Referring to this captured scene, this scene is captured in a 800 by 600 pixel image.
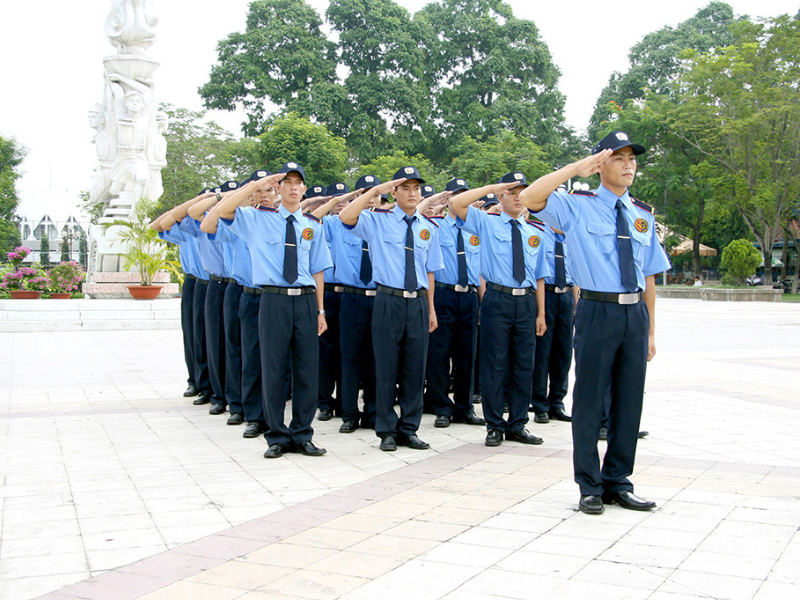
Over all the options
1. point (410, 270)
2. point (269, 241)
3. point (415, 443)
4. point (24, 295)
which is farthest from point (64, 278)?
point (415, 443)

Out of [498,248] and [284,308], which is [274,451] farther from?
[498,248]

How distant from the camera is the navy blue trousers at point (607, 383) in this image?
3.97 meters

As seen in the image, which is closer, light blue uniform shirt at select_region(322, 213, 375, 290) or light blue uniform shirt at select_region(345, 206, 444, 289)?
light blue uniform shirt at select_region(345, 206, 444, 289)

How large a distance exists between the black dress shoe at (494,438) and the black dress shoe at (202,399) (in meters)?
3.28

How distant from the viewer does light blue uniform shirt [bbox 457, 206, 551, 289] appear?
18.6 feet

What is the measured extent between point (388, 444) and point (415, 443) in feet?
0.72

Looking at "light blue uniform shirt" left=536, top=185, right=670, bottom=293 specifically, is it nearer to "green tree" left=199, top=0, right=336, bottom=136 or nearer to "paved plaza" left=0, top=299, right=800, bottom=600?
"paved plaza" left=0, top=299, right=800, bottom=600

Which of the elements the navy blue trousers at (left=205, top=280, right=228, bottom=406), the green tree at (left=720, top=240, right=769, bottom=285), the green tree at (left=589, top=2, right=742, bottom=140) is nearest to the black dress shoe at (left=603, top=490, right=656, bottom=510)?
the navy blue trousers at (left=205, top=280, right=228, bottom=406)

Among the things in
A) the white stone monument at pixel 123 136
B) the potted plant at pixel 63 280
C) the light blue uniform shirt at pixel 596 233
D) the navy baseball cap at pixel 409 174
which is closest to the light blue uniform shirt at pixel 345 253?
the navy baseball cap at pixel 409 174

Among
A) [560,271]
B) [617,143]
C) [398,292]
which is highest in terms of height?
[617,143]

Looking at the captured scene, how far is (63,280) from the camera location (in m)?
19.6

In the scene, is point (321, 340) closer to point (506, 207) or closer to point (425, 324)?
point (425, 324)

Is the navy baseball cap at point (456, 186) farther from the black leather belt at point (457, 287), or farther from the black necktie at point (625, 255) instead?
the black necktie at point (625, 255)

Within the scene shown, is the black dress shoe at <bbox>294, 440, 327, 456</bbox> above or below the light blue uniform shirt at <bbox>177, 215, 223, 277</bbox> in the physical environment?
below
